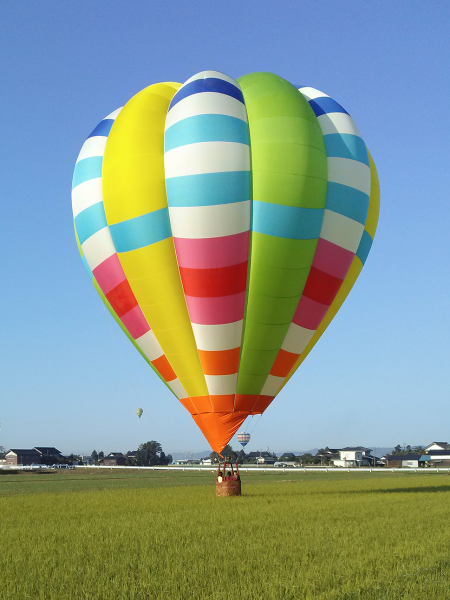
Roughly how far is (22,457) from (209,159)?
165318mm

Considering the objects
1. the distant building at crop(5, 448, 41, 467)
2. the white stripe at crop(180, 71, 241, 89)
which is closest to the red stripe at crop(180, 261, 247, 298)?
the white stripe at crop(180, 71, 241, 89)

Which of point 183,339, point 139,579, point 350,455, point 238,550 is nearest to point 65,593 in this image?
point 139,579

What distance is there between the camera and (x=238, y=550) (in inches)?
541

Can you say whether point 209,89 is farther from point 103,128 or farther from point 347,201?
point 347,201

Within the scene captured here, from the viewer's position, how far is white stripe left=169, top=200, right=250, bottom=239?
826 inches

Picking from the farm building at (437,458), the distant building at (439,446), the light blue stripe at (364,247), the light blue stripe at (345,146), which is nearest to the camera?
the light blue stripe at (345,146)

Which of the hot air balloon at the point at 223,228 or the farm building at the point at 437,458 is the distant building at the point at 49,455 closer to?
the farm building at the point at 437,458

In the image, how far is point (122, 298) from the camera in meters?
23.2

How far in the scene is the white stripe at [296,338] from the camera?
23.2 m

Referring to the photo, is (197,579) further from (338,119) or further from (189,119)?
A: (338,119)

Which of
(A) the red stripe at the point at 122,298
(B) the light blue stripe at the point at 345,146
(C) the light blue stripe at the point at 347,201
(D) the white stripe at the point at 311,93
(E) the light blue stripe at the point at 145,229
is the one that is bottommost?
(A) the red stripe at the point at 122,298

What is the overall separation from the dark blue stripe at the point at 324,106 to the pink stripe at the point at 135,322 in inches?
383

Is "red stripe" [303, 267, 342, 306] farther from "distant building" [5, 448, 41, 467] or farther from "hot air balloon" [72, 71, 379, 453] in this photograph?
"distant building" [5, 448, 41, 467]

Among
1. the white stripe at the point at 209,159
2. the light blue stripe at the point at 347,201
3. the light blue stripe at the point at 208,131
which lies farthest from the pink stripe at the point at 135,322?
the light blue stripe at the point at 347,201
